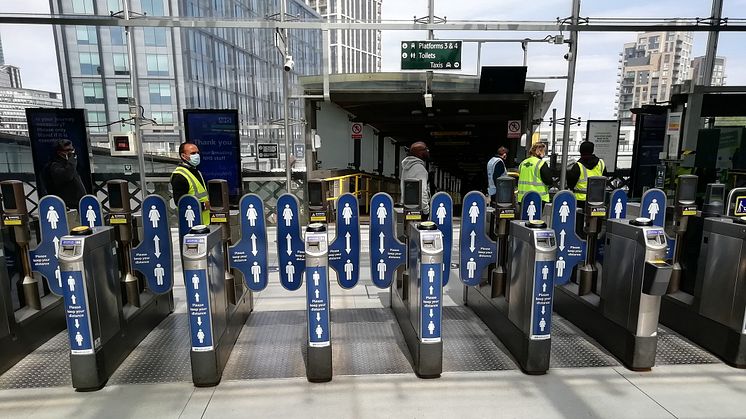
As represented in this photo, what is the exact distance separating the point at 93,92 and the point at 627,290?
4323cm

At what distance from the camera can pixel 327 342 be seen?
3006 millimetres

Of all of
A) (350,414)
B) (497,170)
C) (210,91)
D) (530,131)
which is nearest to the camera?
(350,414)

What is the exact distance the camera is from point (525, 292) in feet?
10.4

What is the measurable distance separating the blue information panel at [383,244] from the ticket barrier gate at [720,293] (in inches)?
99.5

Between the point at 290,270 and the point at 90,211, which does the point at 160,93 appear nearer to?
the point at 90,211

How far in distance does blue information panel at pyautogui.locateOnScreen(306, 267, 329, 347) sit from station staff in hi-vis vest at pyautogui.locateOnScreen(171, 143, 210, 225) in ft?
Result: 5.85

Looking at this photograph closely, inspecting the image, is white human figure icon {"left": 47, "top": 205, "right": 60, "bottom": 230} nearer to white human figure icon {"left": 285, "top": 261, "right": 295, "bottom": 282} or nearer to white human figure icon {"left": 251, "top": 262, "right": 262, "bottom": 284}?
white human figure icon {"left": 251, "top": 262, "right": 262, "bottom": 284}

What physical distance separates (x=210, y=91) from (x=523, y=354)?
41.1m

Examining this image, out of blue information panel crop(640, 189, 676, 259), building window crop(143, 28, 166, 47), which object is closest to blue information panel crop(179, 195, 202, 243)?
blue information panel crop(640, 189, 676, 259)

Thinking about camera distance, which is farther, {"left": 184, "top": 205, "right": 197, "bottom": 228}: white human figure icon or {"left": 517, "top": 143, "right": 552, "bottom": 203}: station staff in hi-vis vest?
{"left": 517, "top": 143, "right": 552, "bottom": 203}: station staff in hi-vis vest

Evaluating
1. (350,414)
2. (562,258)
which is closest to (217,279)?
(350,414)

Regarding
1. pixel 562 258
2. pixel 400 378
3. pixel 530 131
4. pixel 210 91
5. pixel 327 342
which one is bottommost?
pixel 400 378

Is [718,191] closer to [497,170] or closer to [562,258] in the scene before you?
[562,258]

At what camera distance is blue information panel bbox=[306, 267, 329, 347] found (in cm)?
290
